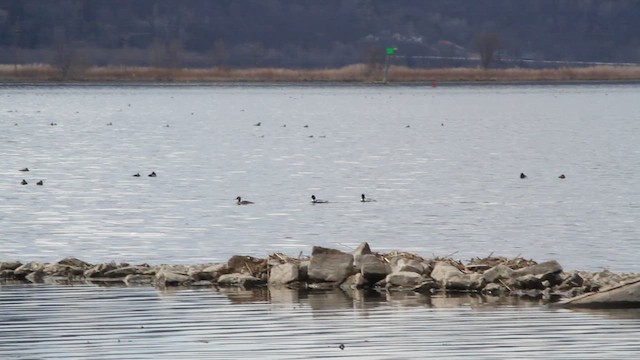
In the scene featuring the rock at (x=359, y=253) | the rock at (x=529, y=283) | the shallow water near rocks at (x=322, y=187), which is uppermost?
the rock at (x=359, y=253)

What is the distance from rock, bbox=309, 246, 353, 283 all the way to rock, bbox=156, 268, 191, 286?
→ 6.46ft

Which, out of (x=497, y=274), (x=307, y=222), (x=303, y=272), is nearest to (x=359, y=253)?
(x=303, y=272)

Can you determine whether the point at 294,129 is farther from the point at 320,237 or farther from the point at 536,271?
the point at 536,271

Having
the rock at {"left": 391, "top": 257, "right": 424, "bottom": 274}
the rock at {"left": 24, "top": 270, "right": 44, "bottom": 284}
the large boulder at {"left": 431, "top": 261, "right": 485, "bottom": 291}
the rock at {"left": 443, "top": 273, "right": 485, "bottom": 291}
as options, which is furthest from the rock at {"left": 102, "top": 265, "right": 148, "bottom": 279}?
the rock at {"left": 443, "top": 273, "right": 485, "bottom": 291}

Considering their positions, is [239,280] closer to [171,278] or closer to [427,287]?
[171,278]

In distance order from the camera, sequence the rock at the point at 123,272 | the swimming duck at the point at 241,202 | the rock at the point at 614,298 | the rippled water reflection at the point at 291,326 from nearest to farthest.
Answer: the rippled water reflection at the point at 291,326 < the rock at the point at 614,298 < the rock at the point at 123,272 < the swimming duck at the point at 241,202

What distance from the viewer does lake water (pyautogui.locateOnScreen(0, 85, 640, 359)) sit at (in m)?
18.8

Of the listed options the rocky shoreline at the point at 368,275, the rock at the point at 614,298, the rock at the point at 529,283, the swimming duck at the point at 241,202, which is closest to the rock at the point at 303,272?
the rocky shoreline at the point at 368,275

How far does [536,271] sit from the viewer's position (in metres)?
23.1

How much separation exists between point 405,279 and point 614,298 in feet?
11.5

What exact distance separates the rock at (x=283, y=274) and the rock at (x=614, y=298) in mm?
4566

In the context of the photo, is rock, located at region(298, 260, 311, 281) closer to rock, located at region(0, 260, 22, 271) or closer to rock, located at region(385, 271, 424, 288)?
rock, located at region(385, 271, 424, 288)

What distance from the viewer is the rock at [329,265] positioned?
2380 centimetres

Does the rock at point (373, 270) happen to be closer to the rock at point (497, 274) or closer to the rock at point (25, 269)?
the rock at point (497, 274)
